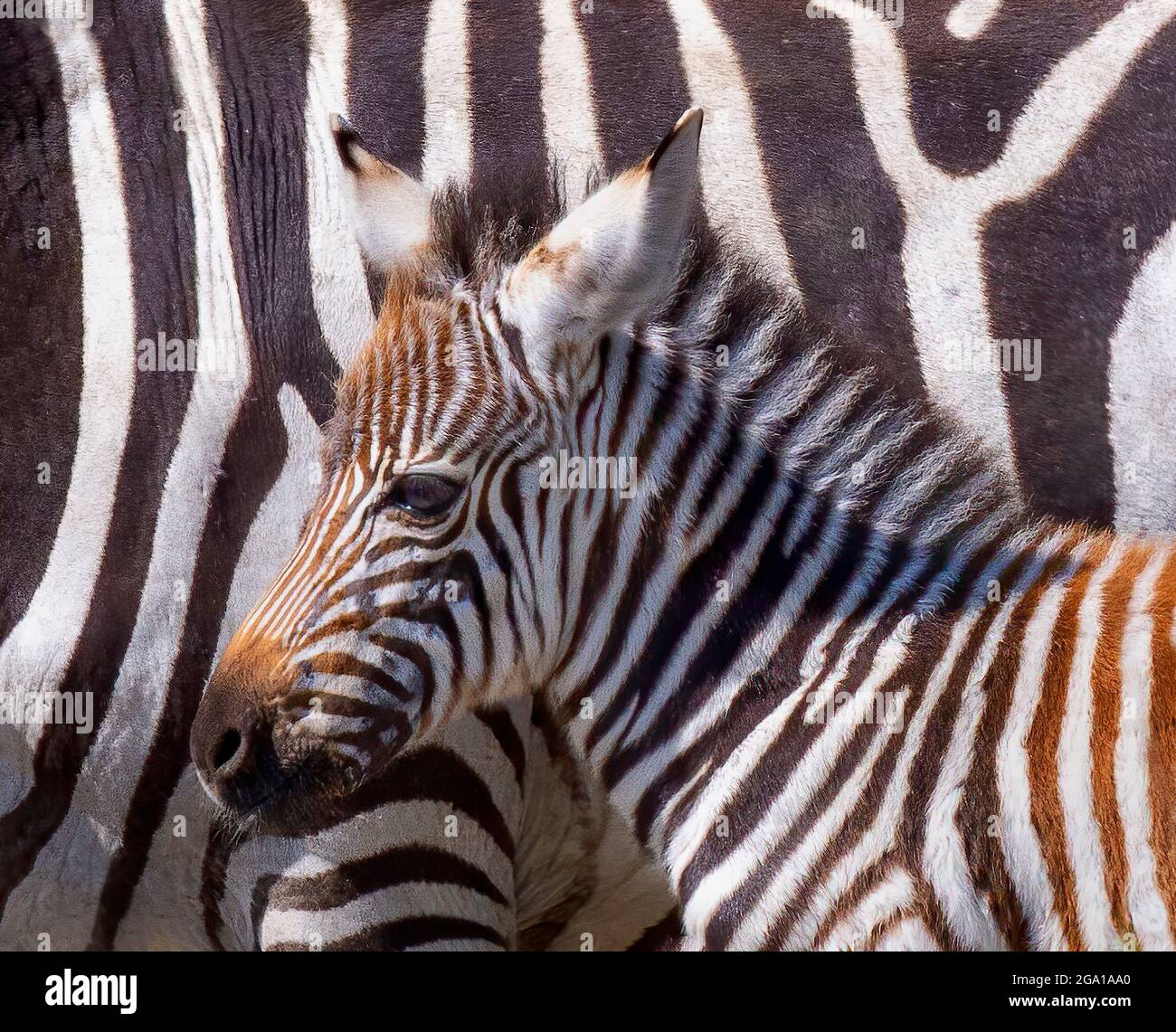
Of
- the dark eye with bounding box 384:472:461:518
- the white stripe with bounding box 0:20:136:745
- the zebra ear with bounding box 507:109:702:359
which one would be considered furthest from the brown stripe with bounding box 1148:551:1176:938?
the white stripe with bounding box 0:20:136:745

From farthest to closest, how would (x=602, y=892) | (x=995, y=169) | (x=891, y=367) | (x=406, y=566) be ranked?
(x=602, y=892) < (x=995, y=169) < (x=891, y=367) < (x=406, y=566)

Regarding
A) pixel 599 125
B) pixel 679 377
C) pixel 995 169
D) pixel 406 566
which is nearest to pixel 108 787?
pixel 406 566

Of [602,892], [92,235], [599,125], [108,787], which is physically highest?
[599,125]

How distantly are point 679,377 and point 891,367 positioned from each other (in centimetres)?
89

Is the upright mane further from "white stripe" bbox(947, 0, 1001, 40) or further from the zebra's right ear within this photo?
"white stripe" bbox(947, 0, 1001, 40)

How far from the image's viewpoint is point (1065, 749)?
9.12ft

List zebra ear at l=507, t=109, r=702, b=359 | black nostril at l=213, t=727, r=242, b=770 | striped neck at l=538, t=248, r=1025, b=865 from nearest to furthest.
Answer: zebra ear at l=507, t=109, r=702, b=359 → black nostril at l=213, t=727, r=242, b=770 → striped neck at l=538, t=248, r=1025, b=865

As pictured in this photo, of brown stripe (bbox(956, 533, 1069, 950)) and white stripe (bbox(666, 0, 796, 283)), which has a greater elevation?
white stripe (bbox(666, 0, 796, 283))

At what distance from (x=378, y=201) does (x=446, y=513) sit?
3.26 feet

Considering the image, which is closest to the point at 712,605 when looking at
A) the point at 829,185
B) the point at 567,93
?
the point at 829,185

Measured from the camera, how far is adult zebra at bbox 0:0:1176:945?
12.5ft

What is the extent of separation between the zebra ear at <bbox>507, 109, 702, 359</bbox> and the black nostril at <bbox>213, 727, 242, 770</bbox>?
3.70 feet

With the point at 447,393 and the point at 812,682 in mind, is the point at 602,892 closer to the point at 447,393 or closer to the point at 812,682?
the point at 812,682

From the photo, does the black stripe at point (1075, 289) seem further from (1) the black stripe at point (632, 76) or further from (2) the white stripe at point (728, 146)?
(1) the black stripe at point (632, 76)
